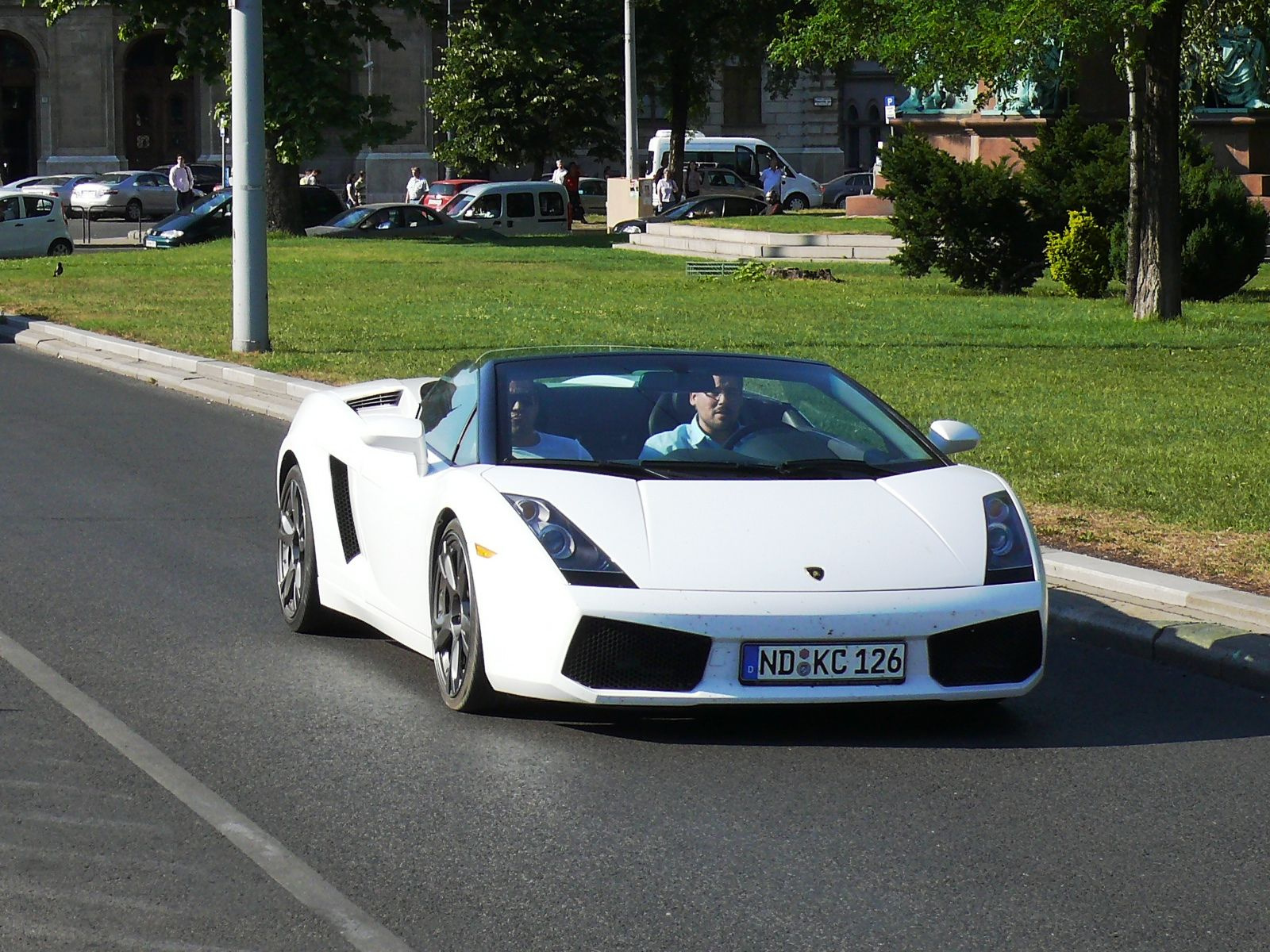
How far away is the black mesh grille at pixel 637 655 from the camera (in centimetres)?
620

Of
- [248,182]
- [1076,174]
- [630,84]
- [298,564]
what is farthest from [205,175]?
[298,564]

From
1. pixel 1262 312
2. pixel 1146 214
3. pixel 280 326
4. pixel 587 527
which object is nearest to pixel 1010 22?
pixel 1146 214

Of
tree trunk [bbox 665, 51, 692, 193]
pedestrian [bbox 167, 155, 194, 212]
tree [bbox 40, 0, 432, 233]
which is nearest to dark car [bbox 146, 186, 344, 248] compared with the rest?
tree [bbox 40, 0, 432, 233]

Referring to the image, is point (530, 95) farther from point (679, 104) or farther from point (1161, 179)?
point (1161, 179)

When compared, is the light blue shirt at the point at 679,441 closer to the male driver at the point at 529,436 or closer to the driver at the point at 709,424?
the driver at the point at 709,424

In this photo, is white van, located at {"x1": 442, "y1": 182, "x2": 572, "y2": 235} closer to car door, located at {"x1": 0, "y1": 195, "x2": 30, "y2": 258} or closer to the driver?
car door, located at {"x1": 0, "y1": 195, "x2": 30, "y2": 258}

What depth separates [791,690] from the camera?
247 inches

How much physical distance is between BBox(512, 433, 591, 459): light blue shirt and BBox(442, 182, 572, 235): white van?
149ft

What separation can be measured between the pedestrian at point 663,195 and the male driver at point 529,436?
5181cm

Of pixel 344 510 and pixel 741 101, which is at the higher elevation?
pixel 741 101

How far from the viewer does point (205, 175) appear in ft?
241

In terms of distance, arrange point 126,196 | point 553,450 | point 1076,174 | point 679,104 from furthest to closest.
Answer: point 126,196 → point 679,104 → point 1076,174 → point 553,450

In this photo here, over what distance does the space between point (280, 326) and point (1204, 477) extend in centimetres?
1386

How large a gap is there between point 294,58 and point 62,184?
2826cm
